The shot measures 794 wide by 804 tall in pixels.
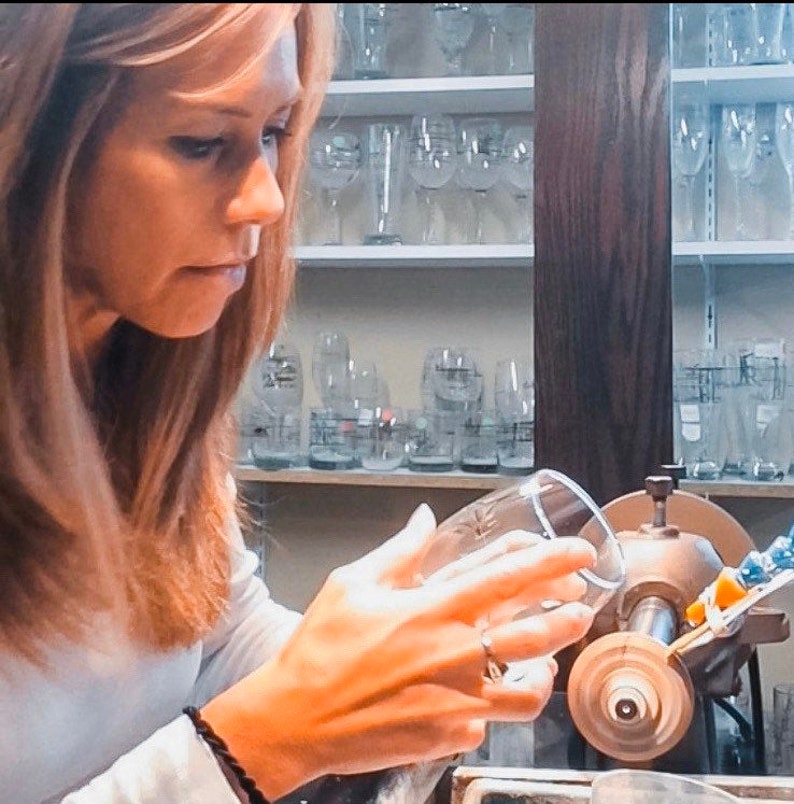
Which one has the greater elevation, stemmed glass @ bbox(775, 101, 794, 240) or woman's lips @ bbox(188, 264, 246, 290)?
stemmed glass @ bbox(775, 101, 794, 240)

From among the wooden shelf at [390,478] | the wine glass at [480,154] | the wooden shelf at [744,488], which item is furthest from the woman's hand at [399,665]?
the wine glass at [480,154]

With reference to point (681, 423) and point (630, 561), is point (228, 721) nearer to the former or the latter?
point (630, 561)

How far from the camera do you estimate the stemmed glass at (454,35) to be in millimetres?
1604

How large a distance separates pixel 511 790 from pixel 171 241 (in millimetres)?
405

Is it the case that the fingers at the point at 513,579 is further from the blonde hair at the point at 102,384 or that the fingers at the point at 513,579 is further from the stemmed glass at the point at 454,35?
the stemmed glass at the point at 454,35

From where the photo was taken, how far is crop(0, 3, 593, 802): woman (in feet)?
1.40

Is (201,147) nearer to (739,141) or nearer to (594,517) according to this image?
(594,517)

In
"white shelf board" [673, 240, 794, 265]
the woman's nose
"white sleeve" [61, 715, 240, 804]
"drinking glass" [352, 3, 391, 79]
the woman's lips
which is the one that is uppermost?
"drinking glass" [352, 3, 391, 79]

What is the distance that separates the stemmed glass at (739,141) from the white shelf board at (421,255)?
0.31m

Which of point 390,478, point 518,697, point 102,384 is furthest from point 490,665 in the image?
point 390,478

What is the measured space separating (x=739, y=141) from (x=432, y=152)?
17.7 inches

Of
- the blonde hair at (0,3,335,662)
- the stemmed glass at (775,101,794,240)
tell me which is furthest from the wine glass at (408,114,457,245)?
the blonde hair at (0,3,335,662)

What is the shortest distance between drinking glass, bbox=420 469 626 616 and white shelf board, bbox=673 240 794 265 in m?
1.05

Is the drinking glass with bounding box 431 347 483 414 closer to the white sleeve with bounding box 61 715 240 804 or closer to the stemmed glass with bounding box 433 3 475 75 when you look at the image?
the stemmed glass with bounding box 433 3 475 75
